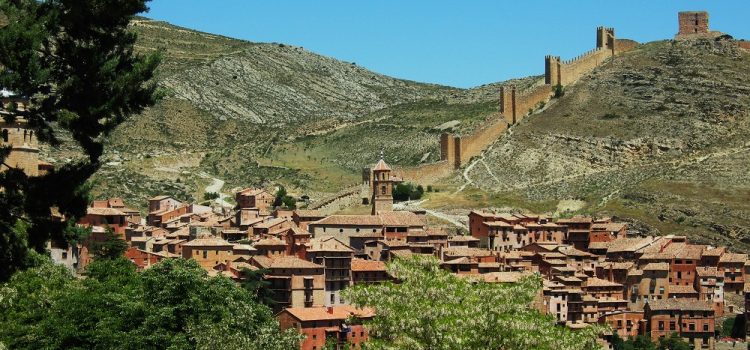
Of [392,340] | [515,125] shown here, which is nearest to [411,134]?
[515,125]

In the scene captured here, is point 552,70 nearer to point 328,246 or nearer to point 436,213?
point 436,213

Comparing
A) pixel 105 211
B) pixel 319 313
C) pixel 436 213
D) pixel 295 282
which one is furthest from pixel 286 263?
pixel 436 213

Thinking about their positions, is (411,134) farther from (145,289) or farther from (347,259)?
(145,289)

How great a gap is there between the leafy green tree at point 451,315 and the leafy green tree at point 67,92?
246 inches

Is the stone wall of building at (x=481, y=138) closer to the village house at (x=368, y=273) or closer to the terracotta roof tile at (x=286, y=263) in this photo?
the village house at (x=368, y=273)

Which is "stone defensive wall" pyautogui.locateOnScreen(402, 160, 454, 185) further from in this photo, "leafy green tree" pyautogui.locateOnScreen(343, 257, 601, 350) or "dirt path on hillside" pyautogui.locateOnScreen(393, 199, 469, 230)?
"leafy green tree" pyautogui.locateOnScreen(343, 257, 601, 350)

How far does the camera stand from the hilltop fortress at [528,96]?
100625 millimetres

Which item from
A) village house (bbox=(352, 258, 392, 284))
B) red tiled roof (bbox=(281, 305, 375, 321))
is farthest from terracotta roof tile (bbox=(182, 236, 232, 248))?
red tiled roof (bbox=(281, 305, 375, 321))

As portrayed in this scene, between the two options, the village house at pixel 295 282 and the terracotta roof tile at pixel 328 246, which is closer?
the village house at pixel 295 282

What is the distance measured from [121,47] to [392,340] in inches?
293

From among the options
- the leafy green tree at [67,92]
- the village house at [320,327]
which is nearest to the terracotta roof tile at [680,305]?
the village house at [320,327]

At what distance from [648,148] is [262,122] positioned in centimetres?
4395

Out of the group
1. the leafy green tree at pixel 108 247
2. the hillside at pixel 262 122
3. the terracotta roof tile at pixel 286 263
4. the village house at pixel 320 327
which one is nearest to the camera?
the village house at pixel 320 327

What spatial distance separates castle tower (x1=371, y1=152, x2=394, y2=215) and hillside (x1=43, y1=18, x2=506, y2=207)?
536 inches
